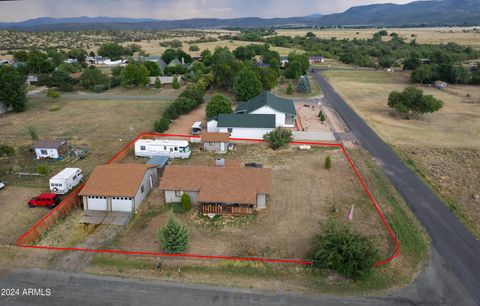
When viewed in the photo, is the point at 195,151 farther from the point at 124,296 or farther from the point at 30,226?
the point at 124,296

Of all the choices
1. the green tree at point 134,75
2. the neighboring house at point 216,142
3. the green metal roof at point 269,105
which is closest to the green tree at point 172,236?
the neighboring house at point 216,142

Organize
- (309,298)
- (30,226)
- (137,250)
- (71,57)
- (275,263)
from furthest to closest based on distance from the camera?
(71,57) < (30,226) < (137,250) < (275,263) < (309,298)

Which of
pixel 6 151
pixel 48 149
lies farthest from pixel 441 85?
pixel 6 151

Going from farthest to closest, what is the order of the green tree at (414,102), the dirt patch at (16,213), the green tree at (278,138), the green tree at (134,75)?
the green tree at (134,75) < the green tree at (414,102) < the green tree at (278,138) < the dirt patch at (16,213)

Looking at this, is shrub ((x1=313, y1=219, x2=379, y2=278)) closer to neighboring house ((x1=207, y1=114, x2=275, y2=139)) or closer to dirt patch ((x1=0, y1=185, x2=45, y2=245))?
dirt patch ((x1=0, y1=185, x2=45, y2=245))

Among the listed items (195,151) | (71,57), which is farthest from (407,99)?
→ (71,57)

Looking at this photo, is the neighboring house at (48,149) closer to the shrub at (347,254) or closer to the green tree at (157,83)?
the shrub at (347,254)
